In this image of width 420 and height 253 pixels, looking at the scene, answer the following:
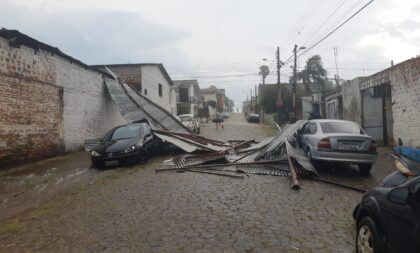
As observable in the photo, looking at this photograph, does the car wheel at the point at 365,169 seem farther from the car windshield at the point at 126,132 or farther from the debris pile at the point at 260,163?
the car windshield at the point at 126,132

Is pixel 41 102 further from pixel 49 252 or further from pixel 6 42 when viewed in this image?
pixel 49 252

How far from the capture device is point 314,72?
184 feet

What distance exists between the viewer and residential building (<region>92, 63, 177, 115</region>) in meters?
31.6

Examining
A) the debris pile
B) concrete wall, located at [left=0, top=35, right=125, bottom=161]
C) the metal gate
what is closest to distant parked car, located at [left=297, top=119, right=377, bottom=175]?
the debris pile

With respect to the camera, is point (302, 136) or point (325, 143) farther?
point (302, 136)

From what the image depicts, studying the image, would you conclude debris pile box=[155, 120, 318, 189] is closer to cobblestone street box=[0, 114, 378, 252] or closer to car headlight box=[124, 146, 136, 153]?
cobblestone street box=[0, 114, 378, 252]

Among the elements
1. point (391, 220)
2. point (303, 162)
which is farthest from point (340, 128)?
point (391, 220)

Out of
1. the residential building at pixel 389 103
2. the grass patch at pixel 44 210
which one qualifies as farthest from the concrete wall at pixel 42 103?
the residential building at pixel 389 103

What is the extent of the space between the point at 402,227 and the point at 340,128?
846cm

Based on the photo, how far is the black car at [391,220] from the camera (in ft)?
11.1

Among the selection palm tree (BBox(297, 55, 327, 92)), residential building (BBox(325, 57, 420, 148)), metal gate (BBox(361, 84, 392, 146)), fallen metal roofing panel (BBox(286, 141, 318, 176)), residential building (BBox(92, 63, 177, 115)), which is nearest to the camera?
fallen metal roofing panel (BBox(286, 141, 318, 176))

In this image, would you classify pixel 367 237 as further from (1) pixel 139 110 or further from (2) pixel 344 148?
(1) pixel 139 110

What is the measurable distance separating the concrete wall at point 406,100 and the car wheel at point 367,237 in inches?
459

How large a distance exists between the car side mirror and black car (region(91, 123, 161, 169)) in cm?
1050
